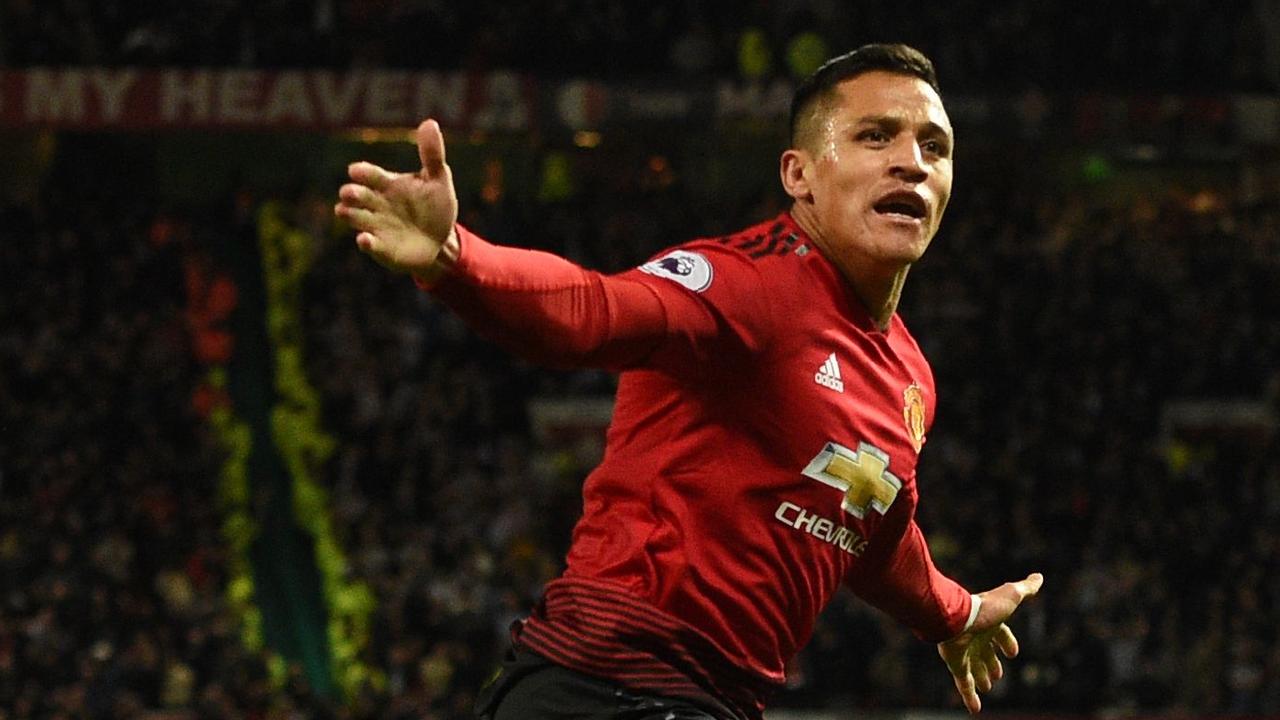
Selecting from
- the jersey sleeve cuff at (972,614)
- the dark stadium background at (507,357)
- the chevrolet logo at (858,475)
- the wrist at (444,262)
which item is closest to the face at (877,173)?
the chevrolet logo at (858,475)

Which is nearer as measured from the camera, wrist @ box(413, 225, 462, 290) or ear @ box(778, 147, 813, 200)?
wrist @ box(413, 225, 462, 290)

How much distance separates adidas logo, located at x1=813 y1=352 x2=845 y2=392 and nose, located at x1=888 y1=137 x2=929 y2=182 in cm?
45

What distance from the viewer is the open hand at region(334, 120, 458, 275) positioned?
10.4 feet

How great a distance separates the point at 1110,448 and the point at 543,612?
49.8 ft

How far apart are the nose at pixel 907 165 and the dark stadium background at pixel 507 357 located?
35.7ft

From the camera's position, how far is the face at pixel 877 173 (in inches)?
164

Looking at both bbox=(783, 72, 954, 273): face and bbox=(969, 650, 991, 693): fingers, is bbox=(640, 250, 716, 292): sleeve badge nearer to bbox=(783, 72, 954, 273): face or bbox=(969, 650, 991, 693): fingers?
bbox=(783, 72, 954, 273): face

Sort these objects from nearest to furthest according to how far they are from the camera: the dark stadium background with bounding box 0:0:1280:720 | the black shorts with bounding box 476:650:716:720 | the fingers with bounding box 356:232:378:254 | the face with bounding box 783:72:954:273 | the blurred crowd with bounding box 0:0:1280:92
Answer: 1. the fingers with bounding box 356:232:378:254
2. the black shorts with bounding box 476:650:716:720
3. the face with bounding box 783:72:954:273
4. the dark stadium background with bounding box 0:0:1280:720
5. the blurred crowd with bounding box 0:0:1280:92

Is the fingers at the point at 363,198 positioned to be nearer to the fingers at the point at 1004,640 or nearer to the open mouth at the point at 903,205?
the open mouth at the point at 903,205

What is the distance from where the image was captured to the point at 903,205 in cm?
419

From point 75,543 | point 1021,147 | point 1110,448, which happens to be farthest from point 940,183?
point 1021,147

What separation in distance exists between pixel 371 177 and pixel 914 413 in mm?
1661

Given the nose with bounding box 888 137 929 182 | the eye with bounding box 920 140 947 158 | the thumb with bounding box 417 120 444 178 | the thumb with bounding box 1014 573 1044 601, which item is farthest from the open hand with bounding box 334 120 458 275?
the thumb with bounding box 1014 573 1044 601

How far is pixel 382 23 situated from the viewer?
20766 mm
